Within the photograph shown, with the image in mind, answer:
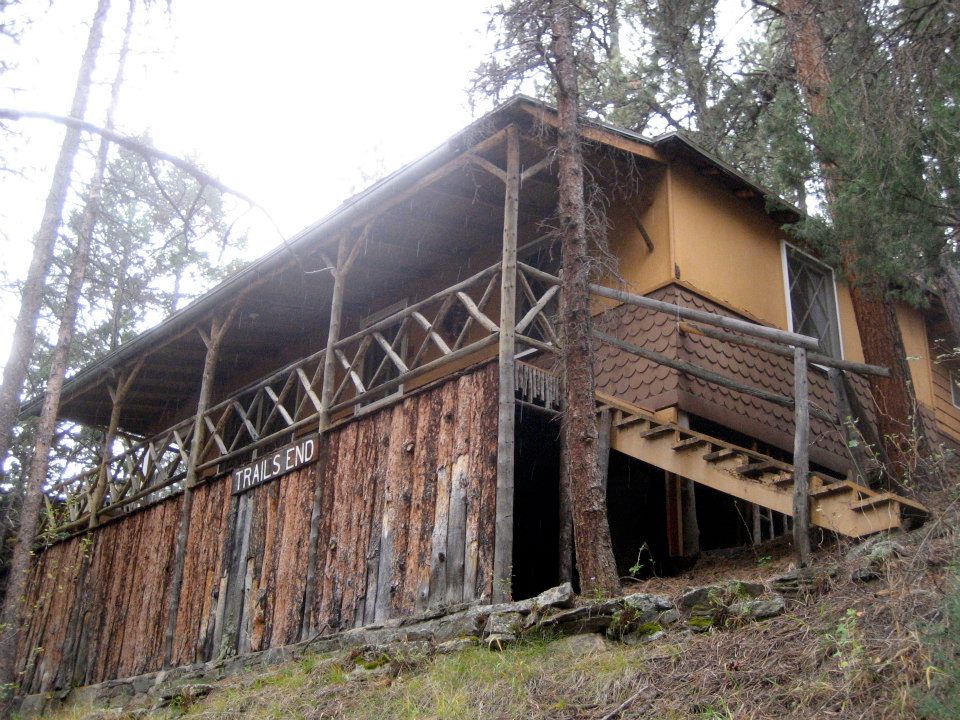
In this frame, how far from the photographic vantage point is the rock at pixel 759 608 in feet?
24.3

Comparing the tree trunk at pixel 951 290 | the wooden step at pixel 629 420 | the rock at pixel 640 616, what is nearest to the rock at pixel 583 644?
the rock at pixel 640 616

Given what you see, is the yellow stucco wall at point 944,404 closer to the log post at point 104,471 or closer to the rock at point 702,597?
the rock at point 702,597

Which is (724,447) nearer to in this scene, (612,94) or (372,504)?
(372,504)

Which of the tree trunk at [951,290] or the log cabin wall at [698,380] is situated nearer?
the log cabin wall at [698,380]

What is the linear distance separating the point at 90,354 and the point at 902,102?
73.5 ft

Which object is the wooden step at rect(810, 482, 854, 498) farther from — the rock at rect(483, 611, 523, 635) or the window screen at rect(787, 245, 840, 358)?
the window screen at rect(787, 245, 840, 358)

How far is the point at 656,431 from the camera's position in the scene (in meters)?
10.0

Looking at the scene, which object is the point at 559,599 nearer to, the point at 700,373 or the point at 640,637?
the point at 640,637

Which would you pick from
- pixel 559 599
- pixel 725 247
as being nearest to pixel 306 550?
pixel 559 599

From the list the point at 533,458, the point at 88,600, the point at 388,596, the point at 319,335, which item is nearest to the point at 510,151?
the point at 533,458

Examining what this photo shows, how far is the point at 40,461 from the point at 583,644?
34.8 feet

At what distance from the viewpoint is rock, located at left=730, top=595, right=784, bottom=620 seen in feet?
24.3

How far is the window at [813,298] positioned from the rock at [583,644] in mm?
6717

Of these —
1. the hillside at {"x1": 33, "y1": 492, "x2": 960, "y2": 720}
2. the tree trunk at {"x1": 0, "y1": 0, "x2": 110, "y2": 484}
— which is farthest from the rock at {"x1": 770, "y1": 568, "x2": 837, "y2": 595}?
the tree trunk at {"x1": 0, "y1": 0, "x2": 110, "y2": 484}
